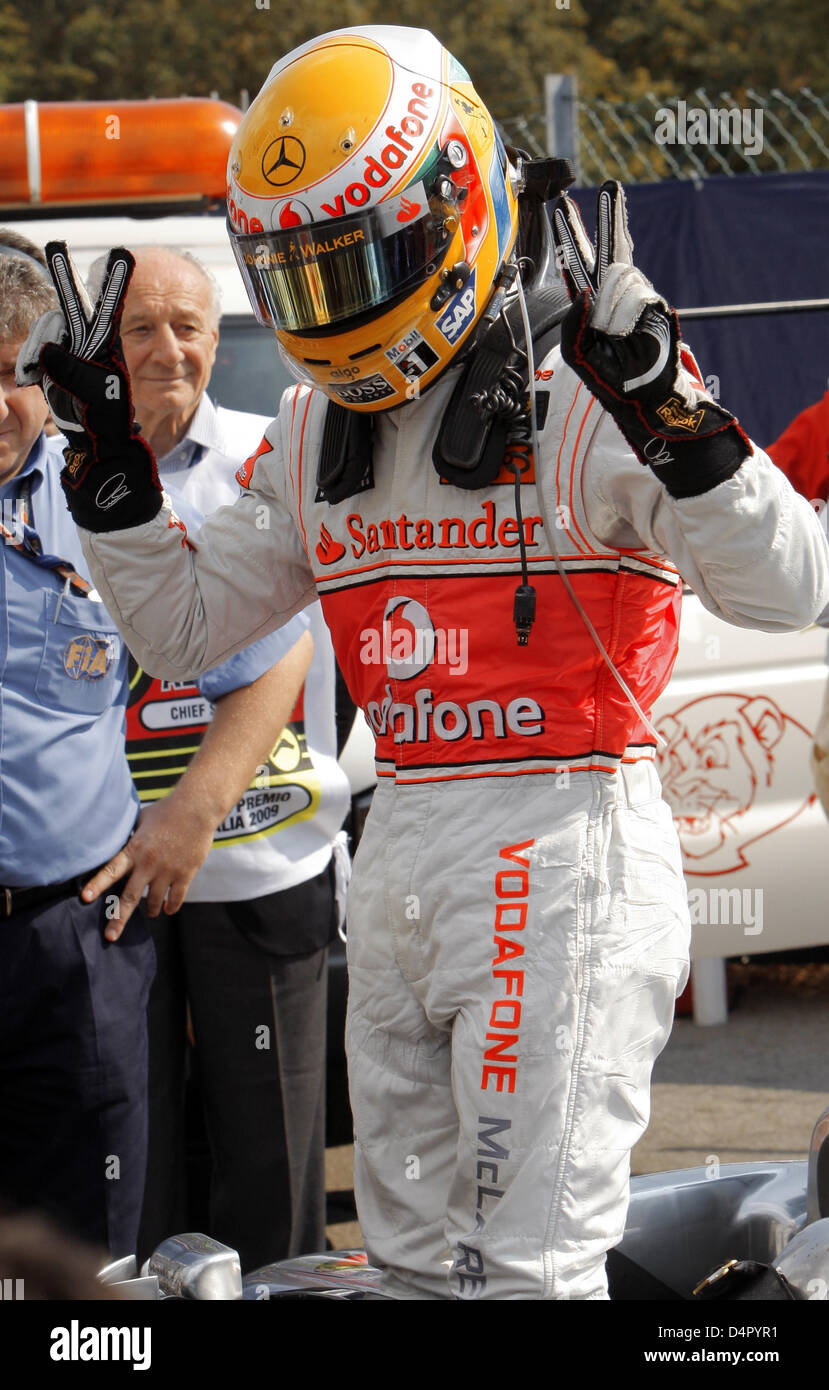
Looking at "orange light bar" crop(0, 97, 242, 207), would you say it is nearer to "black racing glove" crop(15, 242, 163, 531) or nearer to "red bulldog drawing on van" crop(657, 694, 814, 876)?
"red bulldog drawing on van" crop(657, 694, 814, 876)

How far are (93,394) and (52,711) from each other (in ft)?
2.39

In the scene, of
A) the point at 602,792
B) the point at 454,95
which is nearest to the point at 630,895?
the point at 602,792

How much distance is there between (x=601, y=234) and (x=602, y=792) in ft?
2.04

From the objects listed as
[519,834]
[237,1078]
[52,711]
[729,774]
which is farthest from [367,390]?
[729,774]

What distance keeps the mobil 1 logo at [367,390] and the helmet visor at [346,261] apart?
78mm

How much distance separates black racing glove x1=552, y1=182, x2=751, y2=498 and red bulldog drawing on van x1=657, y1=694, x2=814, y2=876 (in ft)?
8.65

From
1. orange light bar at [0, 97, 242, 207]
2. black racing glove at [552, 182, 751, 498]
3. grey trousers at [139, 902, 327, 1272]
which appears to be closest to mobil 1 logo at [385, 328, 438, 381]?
black racing glove at [552, 182, 751, 498]

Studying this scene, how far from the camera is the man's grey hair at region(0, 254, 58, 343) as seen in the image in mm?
2623

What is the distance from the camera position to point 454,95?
1.99 meters

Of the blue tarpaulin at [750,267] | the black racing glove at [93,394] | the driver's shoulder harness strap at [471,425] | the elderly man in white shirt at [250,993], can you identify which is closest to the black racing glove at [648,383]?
the driver's shoulder harness strap at [471,425]

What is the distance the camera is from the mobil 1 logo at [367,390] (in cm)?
195

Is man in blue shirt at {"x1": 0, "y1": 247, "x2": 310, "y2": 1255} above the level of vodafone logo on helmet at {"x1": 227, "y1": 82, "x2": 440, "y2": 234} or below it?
below

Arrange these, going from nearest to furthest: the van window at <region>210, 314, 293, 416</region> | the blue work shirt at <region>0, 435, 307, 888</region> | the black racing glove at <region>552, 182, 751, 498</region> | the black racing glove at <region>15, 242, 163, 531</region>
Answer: the black racing glove at <region>552, 182, 751, 498</region> → the black racing glove at <region>15, 242, 163, 531</region> → the blue work shirt at <region>0, 435, 307, 888</region> → the van window at <region>210, 314, 293, 416</region>
